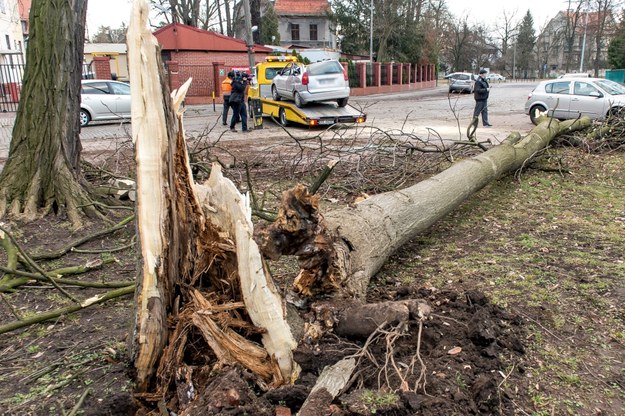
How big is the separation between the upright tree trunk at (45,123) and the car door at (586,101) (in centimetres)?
1391

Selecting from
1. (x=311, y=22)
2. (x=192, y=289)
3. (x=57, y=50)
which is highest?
A: (x=311, y=22)

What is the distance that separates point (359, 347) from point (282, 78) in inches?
614

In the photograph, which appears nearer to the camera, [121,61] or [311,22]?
[121,61]

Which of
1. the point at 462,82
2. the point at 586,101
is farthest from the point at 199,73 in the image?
the point at 462,82

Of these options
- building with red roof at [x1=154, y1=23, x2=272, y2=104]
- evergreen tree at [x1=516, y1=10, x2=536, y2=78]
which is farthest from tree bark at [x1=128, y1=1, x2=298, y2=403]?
evergreen tree at [x1=516, y1=10, x2=536, y2=78]

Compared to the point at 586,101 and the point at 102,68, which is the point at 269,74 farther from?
the point at 102,68

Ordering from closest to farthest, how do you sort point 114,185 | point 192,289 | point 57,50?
point 192,289 < point 57,50 < point 114,185

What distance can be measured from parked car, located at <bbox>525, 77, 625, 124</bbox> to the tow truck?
5605 millimetres

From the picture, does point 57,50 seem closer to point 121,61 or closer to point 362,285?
point 362,285

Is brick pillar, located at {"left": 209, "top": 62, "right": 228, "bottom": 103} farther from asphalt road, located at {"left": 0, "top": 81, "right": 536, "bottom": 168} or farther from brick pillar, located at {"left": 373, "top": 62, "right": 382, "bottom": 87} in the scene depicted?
brick pillar, located at {"left": 373, "top": 62, "right": 382, "bottom": 87}

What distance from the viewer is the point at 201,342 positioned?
2.68 meters

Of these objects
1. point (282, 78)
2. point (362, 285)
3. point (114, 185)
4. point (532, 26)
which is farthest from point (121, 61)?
point (532, 26)

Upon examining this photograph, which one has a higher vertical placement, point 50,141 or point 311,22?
point 311,22

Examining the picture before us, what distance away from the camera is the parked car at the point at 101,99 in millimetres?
17016
